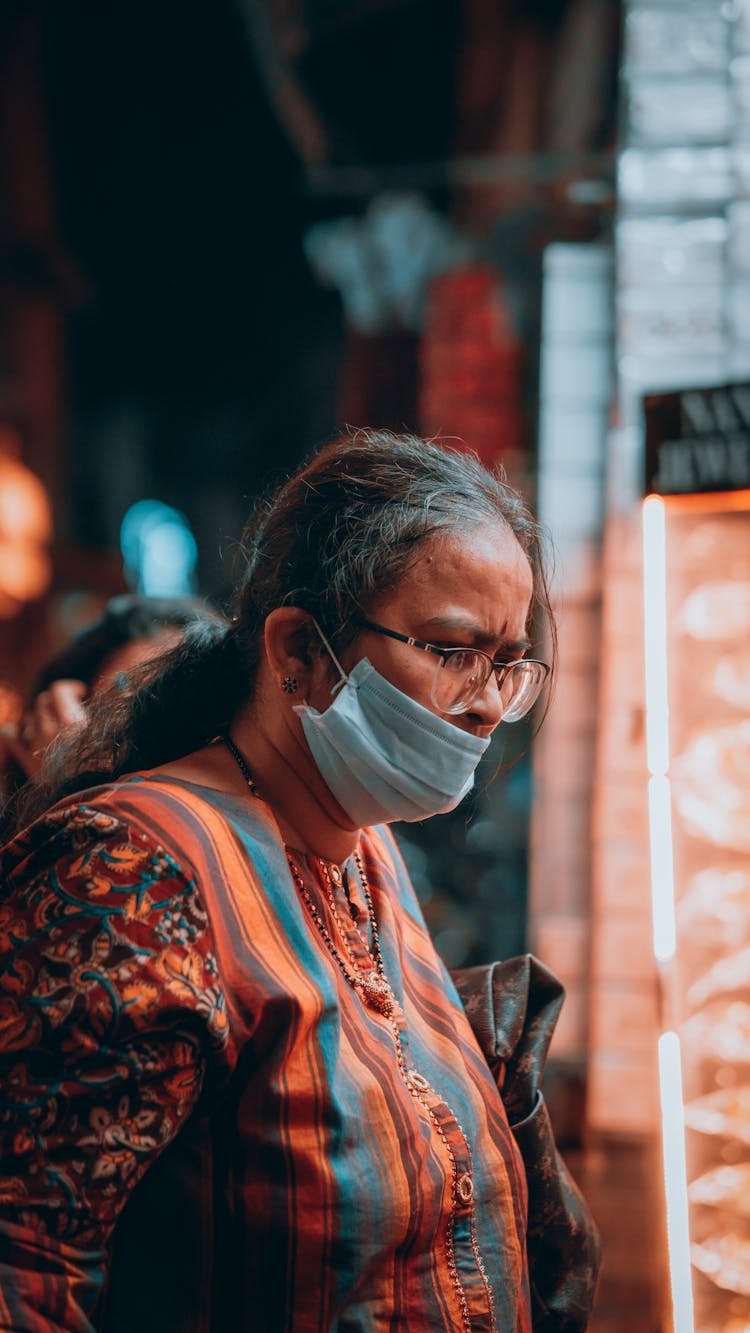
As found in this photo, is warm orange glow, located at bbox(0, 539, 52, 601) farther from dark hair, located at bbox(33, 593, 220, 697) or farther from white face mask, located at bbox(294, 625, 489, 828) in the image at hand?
white face mask, located at bbox(294, 625, 489, 828)

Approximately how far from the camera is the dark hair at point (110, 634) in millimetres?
2574

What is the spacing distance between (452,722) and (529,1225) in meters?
0.73

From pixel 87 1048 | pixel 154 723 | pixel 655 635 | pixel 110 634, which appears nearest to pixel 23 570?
pixel 110 634

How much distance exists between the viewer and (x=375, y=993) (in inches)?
54.2

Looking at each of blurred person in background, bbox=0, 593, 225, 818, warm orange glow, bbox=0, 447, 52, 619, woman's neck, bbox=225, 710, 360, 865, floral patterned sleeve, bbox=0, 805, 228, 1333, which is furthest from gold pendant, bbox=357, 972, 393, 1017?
warm orange glow, bbox=0, 447, 52, 619

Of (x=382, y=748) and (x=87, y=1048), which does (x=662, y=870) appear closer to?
(x=382, y=748)

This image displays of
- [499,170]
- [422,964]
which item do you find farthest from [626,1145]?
[499,170]

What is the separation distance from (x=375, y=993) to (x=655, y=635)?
60.4 inches

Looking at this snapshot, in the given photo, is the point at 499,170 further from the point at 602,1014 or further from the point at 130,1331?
the point at 130,1331

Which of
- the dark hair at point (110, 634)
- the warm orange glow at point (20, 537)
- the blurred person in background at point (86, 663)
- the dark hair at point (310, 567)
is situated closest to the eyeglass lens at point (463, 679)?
the dark hair at point (310, 567)

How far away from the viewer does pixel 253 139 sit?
357 inches

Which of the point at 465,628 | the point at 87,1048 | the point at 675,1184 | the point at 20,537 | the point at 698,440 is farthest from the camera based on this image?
the point at 20,537

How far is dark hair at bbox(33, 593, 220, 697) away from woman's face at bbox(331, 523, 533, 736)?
127 centimetres

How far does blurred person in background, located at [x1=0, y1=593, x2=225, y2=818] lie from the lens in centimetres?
243
